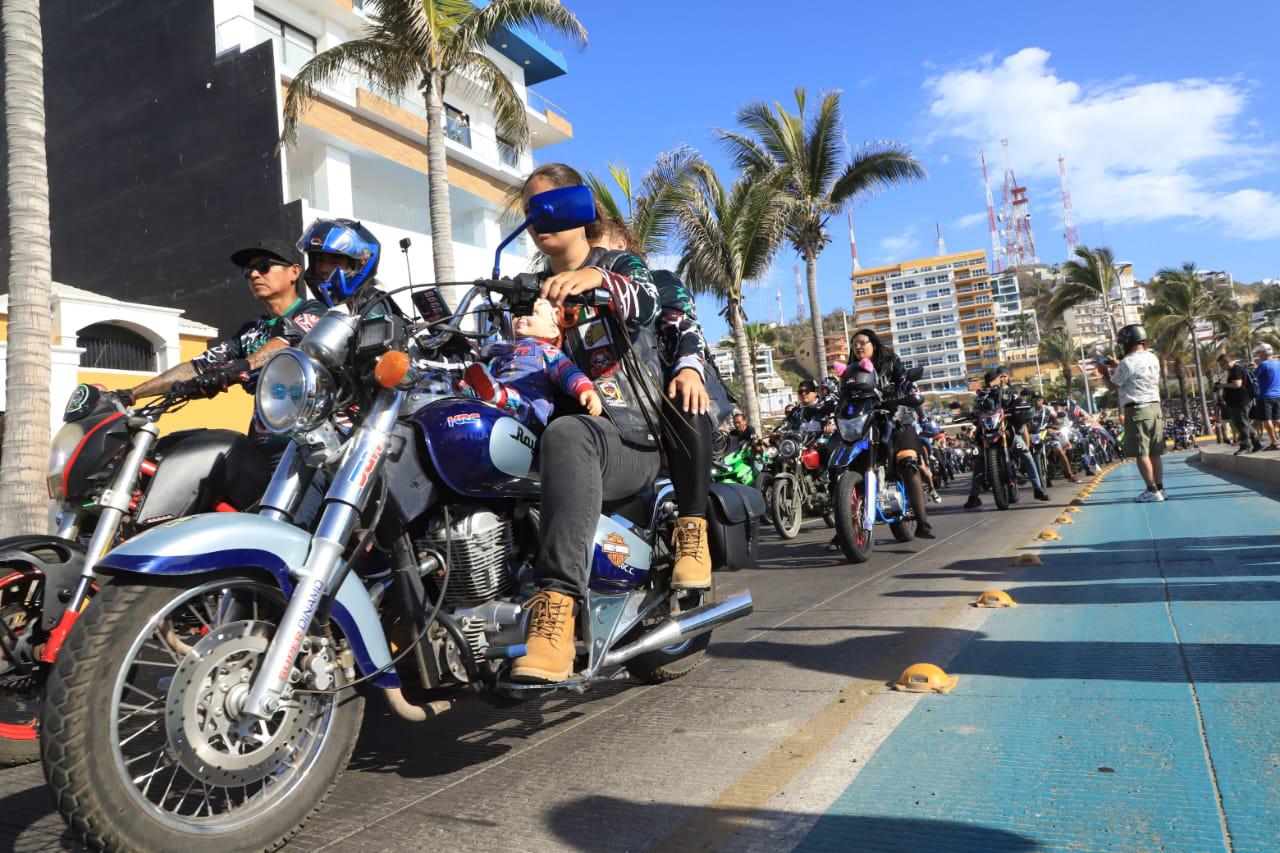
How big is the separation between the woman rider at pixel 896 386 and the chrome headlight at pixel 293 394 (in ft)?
18.0

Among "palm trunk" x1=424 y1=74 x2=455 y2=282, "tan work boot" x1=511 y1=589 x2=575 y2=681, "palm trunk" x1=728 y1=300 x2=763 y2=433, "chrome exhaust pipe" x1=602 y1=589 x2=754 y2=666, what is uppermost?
"palm trunk" x1=424 y1=74 x2=455 y2=282

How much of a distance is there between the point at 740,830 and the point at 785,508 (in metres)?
7.42

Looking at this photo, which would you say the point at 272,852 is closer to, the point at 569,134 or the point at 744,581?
the point at 744,581

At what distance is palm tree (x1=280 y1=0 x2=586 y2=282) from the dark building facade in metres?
5.67

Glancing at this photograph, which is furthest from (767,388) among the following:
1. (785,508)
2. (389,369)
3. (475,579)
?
(389,369)

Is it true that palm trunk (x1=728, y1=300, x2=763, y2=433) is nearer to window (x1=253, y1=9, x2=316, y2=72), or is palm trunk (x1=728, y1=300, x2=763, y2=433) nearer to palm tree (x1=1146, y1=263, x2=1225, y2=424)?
window (x1=253, y1=9, x2=316, y2=72)

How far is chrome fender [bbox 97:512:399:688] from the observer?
68.8 inches

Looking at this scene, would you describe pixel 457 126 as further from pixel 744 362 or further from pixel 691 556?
pixel 691 556

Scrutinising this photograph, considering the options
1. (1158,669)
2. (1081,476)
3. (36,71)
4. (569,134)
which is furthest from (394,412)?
(569,134)

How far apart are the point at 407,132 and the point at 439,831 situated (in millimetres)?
25164

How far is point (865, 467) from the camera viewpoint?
658 centimetres

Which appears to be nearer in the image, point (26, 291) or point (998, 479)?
point (26, 291)

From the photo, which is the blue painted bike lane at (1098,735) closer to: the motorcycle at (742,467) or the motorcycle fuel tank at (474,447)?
the motorcycle fuel tank at (474,447)

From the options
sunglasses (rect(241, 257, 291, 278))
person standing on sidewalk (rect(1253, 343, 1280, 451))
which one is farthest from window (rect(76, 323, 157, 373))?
person standing on sidewalk (rect(1253, 343, 1280, 451))
